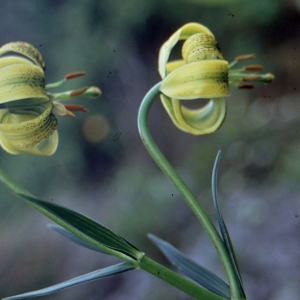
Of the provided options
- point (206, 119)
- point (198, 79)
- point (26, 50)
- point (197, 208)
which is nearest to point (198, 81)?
point (198, 79)

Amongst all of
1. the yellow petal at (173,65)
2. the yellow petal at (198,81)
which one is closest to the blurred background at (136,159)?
the yellow petal at (173,65)

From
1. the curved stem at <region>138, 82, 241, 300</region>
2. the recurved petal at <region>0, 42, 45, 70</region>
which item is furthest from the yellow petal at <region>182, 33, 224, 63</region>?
the recurved petal at <region>0, 42, 45, 70</region>

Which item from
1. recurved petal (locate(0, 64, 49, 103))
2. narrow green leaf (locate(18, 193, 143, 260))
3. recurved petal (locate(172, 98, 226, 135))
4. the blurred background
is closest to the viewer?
narrow green leaf (locate(18, 193, 143, 260))

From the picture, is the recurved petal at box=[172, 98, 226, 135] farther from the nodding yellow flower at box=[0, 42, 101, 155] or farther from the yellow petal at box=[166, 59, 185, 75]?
the nodding yellow flower at box=[0, 42, 101, 155]

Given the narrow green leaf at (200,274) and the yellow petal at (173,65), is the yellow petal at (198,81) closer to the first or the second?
the yellow petal at (173,65)

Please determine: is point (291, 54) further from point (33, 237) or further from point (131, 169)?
point (33, 237)

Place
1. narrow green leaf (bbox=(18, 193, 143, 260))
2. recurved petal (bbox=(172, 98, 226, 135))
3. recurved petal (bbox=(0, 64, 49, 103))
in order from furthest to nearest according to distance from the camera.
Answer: recurved petal (bbox=(172, 98, 226, 135)), recurved petal (bbox=(0, 64, 49, 103)), narrow green leaf (bbox=(18, 193, 143, 260))
